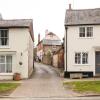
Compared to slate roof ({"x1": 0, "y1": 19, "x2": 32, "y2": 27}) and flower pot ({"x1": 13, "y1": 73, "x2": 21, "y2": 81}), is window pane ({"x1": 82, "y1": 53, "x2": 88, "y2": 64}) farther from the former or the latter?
flower pot ({"x1": 13, "y1": 73, "x2": 21, "y2": 81})

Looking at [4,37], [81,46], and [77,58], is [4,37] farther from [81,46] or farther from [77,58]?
[81,46]

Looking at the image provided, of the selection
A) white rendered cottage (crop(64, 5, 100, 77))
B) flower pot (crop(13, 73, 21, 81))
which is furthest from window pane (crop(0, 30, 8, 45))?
white rendered cottage (crop(64, 5, 100, 77))

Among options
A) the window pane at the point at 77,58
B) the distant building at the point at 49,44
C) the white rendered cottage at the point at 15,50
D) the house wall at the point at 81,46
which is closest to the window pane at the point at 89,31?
the house wall at the point at 81,46

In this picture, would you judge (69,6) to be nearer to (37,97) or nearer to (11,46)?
(11,46)

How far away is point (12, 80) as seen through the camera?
37.2 metres

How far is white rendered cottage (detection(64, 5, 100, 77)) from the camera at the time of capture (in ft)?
129

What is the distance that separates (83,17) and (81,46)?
375cm

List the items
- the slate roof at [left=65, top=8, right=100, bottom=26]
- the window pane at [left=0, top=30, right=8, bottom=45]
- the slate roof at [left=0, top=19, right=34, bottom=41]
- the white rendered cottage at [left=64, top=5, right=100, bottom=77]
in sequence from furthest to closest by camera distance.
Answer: the slate roof at [left=65, top=8, right=100, bottom=26] → the white rendered cottage at [left=64, top=5, right=100, bottom=77] → the window pane at [left=0, top=30, right=8, bottom=45] → the slate roof at [left=0, top=19, right=34, bottom=41]

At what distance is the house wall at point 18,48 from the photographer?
126ft

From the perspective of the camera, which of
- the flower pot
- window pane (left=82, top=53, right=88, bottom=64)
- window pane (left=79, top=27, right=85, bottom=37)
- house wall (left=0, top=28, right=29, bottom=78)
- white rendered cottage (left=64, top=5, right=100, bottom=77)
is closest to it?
the flower pot

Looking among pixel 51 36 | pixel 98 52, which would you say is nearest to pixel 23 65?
Result: pixel 98 52

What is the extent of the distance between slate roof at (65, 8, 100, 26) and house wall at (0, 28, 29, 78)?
5161mm

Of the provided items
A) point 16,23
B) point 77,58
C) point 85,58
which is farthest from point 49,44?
point 16,23

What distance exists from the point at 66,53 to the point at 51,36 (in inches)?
2281
